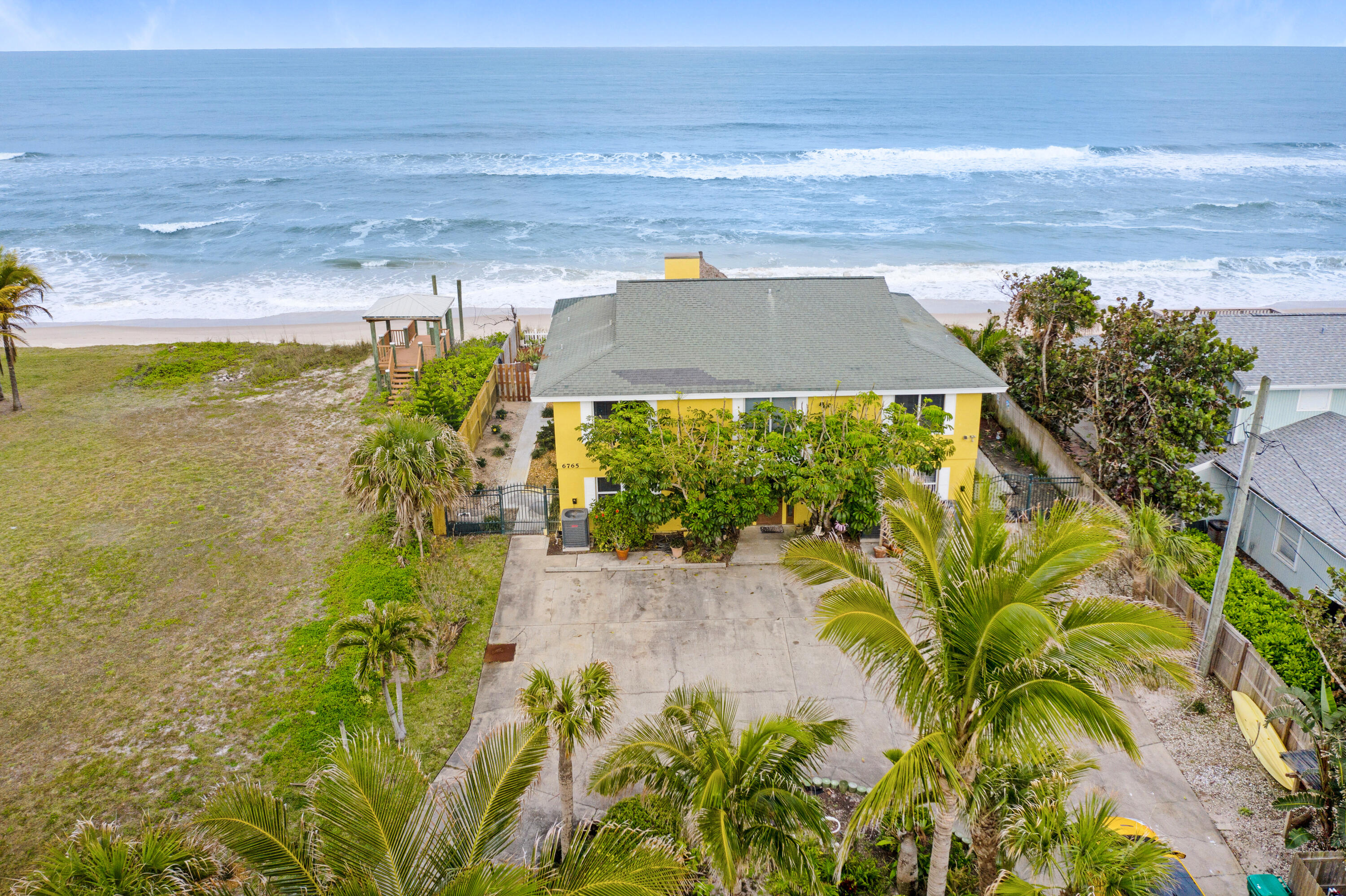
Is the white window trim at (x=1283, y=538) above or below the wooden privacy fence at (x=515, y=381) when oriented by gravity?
below

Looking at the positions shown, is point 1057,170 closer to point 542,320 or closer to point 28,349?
point 542,320

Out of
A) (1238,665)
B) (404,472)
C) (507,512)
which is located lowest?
(1238,665)

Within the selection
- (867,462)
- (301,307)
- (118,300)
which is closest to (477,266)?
(301,307)

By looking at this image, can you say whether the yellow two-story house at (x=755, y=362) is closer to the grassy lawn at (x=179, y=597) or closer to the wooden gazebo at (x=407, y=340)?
the grassy lawn at (x=179, y=597)

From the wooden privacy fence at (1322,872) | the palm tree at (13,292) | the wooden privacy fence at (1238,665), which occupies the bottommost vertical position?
the wooden privacy fence at (1322,872)

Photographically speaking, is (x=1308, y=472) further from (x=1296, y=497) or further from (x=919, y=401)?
(x=919, y=401)

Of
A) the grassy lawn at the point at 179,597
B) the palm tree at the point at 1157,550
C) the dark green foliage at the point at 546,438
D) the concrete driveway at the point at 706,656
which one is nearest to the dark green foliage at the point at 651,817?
the concrete driveway at the point at 706,656

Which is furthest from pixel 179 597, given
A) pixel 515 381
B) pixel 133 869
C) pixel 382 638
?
pixel 515 381

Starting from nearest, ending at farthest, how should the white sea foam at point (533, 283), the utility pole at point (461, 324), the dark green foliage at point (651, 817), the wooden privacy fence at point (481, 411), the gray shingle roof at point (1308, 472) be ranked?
the dark green foliage at point (651, 817)
the gray shingle roof at point (1308, 472)
the wooden privacy fence at point (481, 411)
the utility pole at point (461, 324)
the white sea foam at point (533, 283)
